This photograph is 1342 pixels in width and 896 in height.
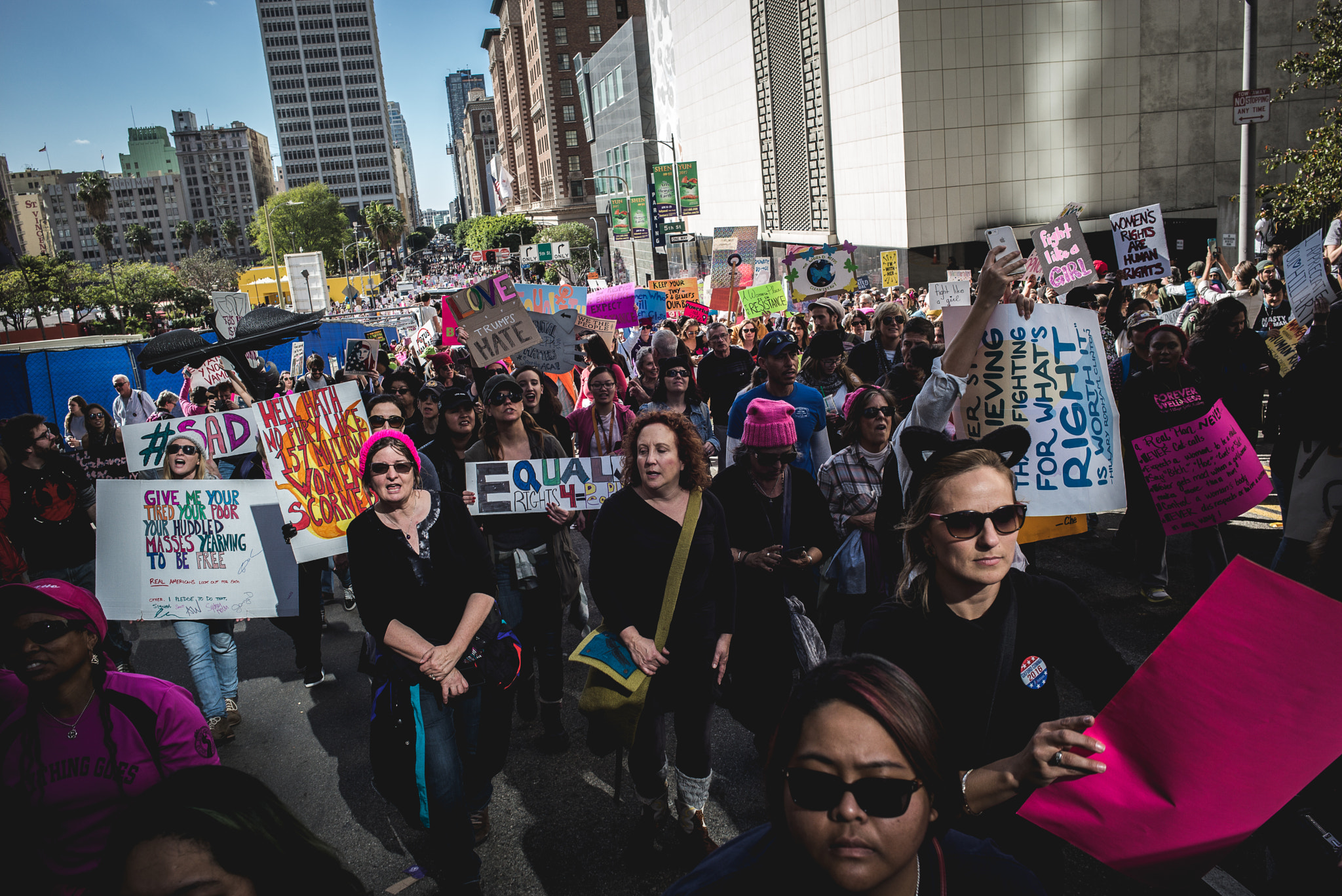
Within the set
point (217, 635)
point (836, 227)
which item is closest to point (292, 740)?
point (217, 635)

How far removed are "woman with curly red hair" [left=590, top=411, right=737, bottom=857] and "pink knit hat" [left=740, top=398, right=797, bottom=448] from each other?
0.36m

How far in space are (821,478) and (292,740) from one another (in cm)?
353

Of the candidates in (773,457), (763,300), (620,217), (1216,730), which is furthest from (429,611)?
(620,217)

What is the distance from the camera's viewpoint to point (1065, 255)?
23.3 ft

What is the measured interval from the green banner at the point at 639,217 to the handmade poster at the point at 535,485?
A: 42914mm

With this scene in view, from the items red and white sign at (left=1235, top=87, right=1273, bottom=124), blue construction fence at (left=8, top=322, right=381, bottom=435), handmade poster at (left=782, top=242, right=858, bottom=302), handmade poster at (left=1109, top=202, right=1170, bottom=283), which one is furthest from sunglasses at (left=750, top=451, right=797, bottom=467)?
blue construction fence at (left=8, top=322, right=381, bottom=435)

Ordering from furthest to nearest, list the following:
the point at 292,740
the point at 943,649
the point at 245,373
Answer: the point at 245,373, the point at 292,740, the point at 943,649

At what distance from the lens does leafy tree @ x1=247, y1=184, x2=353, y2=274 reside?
340 ft

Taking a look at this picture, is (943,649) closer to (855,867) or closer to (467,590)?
(855,867)

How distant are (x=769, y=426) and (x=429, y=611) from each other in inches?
64.9

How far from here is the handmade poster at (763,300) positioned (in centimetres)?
1427

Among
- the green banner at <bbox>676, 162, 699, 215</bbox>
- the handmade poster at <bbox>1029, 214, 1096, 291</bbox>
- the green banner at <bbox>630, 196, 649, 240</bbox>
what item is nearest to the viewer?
the handmade poster at <bbox>1029, 214, 1096, 291</bbox>

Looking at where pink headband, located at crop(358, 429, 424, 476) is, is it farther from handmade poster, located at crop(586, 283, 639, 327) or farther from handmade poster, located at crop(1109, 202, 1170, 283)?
handmade poster, located at crop(586, 283, 639, 327)

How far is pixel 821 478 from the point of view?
4.31 meters
